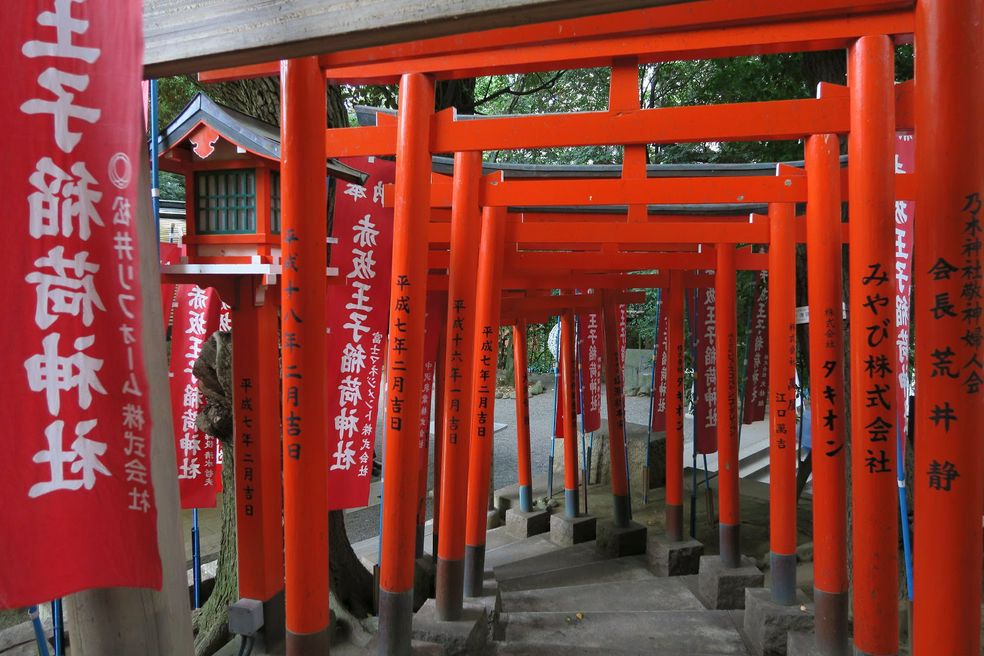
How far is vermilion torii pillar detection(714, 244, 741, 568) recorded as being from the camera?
7.59 m

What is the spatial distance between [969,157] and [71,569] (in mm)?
3231

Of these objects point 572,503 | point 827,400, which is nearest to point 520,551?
point 572,503

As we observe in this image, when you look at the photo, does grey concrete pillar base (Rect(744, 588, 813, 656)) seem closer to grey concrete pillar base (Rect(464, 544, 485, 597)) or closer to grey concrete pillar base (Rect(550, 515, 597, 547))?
grey concrete pillar base (Rect(464, 544, 485, 597))

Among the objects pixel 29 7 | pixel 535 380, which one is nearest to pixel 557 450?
pixel 535 380

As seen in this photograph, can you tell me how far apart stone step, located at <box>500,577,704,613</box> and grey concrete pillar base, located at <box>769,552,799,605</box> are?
1932mm

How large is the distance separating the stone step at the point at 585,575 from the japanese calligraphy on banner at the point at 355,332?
176 inches

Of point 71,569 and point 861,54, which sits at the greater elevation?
point 861,54

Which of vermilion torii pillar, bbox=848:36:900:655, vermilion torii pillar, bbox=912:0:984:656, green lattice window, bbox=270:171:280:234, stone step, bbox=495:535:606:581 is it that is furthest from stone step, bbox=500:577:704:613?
vermilion torii pillar, bbox=912:0:984:656

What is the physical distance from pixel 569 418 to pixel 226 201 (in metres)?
7.54

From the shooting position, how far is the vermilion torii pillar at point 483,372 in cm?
644

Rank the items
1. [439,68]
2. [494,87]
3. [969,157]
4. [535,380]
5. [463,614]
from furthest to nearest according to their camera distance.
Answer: [535,380], [494,87], [463,614], [439,68], [969,157]

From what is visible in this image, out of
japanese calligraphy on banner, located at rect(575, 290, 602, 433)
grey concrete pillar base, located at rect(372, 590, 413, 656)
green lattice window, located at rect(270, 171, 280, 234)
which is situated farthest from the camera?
japanese calligraphy on banner, located at rect(575, 290, 602, 433)

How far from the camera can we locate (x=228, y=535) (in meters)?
6.43

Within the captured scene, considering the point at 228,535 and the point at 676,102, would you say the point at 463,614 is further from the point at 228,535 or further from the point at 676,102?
the point at 676,102
